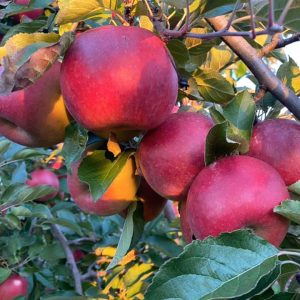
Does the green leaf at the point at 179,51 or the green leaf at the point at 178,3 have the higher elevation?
the green leaf at the point at 178,3

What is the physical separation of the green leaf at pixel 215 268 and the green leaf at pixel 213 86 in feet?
1.25

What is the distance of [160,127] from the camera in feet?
3.05

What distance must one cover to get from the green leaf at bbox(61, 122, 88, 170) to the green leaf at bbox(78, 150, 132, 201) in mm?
27

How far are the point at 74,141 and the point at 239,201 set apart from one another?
1.19ft

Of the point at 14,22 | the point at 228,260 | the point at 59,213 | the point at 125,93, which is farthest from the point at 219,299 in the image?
the point at 59,213

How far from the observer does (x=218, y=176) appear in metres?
0.81

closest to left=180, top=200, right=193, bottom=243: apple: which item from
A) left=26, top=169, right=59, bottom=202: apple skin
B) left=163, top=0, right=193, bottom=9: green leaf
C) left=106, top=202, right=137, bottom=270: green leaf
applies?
left=106, top=202, right=137, bottom=270: green leaf

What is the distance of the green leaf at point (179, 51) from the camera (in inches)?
36.8

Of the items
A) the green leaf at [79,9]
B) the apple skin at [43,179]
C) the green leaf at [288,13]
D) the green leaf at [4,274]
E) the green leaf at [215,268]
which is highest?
the green leaf at [79,9]

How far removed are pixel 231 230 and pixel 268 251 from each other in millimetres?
64

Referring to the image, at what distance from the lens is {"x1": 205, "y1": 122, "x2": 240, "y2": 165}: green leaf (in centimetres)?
82

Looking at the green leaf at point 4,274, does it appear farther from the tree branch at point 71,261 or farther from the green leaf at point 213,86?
the green leaf at point 213,86

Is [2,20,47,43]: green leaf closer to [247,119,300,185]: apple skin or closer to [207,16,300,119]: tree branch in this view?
[207,16,300,119]: tree branch

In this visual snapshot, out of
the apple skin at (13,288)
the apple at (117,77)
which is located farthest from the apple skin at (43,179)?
the apple at (117,77)
